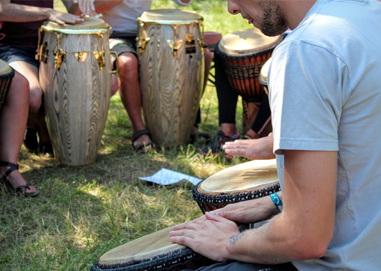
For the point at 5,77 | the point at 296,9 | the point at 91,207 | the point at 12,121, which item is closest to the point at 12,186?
the point at 12,121

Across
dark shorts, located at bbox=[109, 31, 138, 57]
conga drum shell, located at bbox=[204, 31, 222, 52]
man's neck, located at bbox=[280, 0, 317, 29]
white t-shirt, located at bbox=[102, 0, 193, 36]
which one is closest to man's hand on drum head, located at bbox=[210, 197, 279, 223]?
man's neck, located at bbox=[280, 0, 317, 29]

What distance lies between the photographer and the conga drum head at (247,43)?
3.30 m

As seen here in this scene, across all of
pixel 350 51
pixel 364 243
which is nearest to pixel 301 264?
pixel 364 243

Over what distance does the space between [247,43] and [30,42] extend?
146 centimetres

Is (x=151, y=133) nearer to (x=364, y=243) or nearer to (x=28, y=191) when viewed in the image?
(x=28, y=191)

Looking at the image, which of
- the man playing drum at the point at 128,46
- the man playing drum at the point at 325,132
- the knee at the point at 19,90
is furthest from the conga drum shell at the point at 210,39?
the man playing drum at the point at 325,132

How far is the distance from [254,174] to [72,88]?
158 centimetres

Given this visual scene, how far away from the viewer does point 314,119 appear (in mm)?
997

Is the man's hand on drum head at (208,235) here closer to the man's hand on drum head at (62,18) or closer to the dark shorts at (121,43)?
the man's hand on drum head at (62,18)

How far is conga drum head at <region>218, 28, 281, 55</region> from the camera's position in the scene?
330cm

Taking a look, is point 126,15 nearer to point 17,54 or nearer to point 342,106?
point 17,54

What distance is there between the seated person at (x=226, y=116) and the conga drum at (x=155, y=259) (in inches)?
78.0

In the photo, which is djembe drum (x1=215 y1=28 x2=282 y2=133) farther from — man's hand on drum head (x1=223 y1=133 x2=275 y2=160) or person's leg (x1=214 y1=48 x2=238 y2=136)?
man's hand on drum head (x1=223 y1=133 x2=275 y2=160)

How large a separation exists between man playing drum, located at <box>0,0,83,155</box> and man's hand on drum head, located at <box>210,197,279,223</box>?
195 centimetres
